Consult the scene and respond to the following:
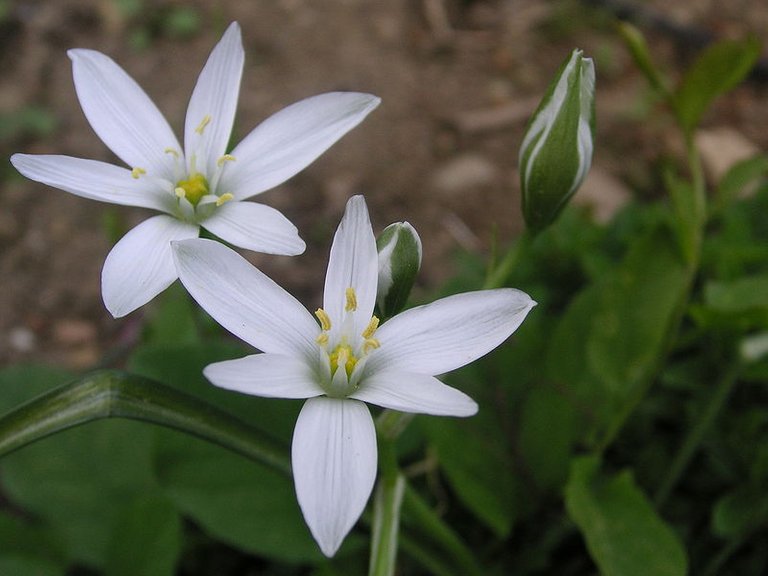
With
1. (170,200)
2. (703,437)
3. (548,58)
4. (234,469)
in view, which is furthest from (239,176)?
(548,58)

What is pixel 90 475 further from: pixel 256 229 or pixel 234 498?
pixel 256 229

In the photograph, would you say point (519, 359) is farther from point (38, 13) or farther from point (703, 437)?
point (38, 13)

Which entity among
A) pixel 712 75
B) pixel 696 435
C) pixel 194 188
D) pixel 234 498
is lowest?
pixel 234 498

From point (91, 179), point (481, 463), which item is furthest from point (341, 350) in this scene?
point (481, 463)

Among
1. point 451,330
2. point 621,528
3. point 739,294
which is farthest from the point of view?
point 739,294

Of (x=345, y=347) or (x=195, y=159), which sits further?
(x=195, y=159)

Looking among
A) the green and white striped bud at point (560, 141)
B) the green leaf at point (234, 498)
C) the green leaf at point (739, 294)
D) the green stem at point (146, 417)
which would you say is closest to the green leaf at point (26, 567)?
the green leaf at point (234, 498)
